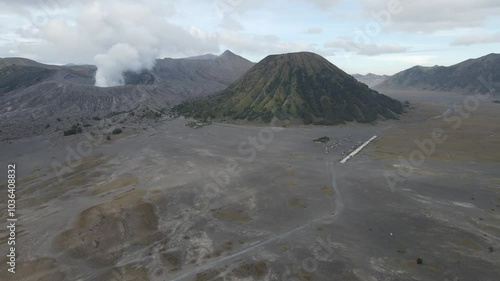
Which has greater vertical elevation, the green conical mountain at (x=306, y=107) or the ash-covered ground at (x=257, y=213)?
the green conical mountain at (x=306, y=107)

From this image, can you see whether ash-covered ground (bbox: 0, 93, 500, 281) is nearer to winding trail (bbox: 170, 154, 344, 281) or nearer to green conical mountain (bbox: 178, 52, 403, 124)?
winding trail (bbox: 170, 154, 344, 281)

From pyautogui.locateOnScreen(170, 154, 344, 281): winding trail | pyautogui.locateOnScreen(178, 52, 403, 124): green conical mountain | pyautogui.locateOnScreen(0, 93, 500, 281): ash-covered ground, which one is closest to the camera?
pyautogui.locateOnScreen(170, 154, 344, 281): winding trail

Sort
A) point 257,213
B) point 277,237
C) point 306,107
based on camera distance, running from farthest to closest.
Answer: point 306,107, point 257,213, point 277,237

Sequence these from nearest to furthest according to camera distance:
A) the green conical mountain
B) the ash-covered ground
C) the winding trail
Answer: the winding trail < the ash-covered ground < the green conical mountain

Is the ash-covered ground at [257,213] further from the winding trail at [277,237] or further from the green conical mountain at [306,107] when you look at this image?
the green conical mountain at [306,107]

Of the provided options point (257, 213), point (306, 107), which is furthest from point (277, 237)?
point (306, 107)

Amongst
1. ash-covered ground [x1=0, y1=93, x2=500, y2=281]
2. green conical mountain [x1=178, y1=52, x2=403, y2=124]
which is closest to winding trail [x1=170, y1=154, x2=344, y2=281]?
ash-covered ground [x1=0, y1=93, x2=500, y2=281]

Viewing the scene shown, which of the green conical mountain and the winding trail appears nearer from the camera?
the winding trail

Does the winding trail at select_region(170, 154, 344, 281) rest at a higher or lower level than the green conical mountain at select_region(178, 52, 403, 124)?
lower

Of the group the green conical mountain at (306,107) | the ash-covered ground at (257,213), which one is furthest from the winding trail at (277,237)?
the green conical mountain at (306,107)

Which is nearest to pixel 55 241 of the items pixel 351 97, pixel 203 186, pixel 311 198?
pixel 203 186

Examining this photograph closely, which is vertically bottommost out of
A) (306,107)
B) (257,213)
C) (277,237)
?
(277,237)

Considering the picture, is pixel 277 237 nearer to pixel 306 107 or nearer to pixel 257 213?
pixel 257 213
